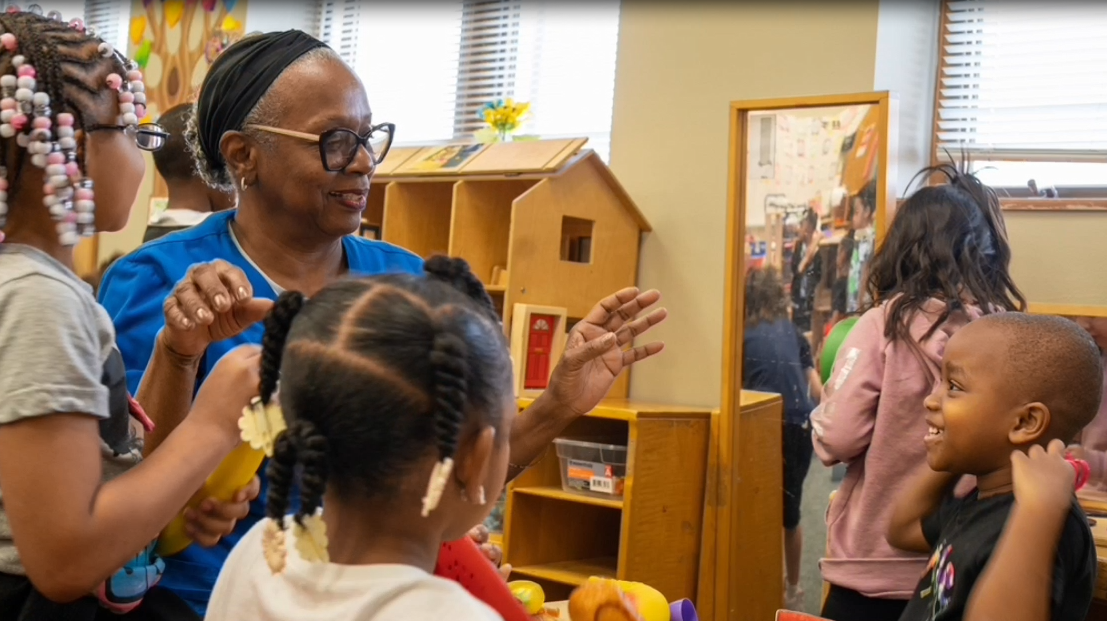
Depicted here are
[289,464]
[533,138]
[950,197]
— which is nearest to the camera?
[289,464]

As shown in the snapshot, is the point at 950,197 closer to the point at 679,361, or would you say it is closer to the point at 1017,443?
the point at 1017,443

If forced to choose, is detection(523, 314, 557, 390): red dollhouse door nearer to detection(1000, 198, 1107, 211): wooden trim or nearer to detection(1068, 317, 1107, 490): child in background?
detection(1000, 198, 1107, 211): wooden trim

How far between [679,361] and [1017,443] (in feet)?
7.55

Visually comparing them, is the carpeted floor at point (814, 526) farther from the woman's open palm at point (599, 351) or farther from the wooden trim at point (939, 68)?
the woman's open palm at point (599, 351)

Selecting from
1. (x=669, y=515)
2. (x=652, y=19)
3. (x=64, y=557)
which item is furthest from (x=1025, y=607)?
(x=652, y=19)

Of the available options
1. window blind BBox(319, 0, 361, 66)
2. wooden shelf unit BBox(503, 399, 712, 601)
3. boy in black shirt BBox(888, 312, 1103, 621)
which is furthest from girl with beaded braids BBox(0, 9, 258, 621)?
window blind BBox(319, 0, 361, 66)

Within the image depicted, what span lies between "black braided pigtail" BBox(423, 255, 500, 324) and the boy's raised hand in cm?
87

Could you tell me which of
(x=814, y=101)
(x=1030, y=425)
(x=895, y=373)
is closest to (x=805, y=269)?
(x=814, y=101)

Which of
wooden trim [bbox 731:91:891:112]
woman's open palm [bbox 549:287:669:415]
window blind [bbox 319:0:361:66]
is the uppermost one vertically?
window blind [bbox 319:0:361:66]

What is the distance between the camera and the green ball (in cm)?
323

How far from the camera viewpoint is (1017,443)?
1726 millimetres

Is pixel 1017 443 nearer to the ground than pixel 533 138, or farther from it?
nearer to the ground

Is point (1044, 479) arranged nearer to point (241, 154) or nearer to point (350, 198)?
point (350, 198)

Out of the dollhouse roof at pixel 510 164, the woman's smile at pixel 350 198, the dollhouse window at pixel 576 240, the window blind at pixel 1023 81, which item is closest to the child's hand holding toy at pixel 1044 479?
the woman's smile at pixel 350 198
